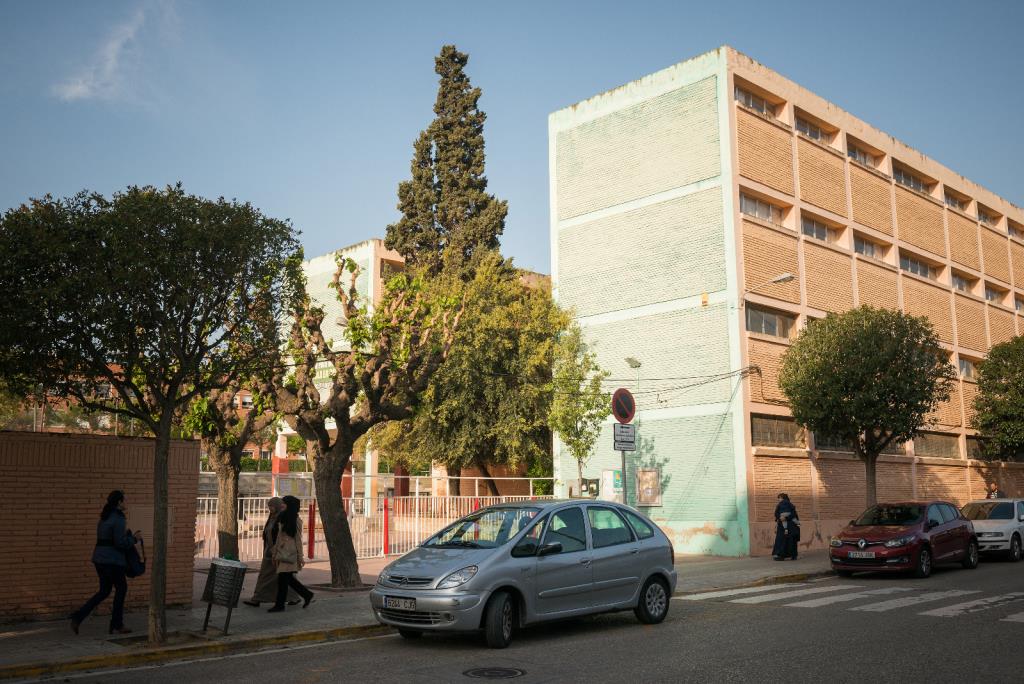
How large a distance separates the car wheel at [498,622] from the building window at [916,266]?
102 feet

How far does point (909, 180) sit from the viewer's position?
38.7 meters

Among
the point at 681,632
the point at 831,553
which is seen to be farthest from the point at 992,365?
the point at 681,632

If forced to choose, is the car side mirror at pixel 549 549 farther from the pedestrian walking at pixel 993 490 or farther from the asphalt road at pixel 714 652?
the pedestrian walking at pixel 993 490

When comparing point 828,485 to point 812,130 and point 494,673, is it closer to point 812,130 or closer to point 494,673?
point 812,130

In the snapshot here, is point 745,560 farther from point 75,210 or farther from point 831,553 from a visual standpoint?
point 75,210

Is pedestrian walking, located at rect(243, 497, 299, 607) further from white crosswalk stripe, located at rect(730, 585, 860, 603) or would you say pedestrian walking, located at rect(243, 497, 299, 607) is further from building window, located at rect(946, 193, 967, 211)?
building window, located at rect(946, 193, 967, 211)

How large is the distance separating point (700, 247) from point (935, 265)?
51.3ft

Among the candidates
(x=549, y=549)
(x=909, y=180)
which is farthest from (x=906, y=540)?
(x=909, y=180)

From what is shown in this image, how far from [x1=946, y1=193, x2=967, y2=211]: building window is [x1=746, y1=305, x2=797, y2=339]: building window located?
17087 mm

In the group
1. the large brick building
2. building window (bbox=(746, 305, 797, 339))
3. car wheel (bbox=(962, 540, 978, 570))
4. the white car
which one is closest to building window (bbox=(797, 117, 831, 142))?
the large brick building

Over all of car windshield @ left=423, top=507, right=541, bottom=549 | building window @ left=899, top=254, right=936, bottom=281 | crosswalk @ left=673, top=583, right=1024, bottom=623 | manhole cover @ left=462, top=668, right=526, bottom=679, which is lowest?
crosswalk @ left=673, top=583, right=1024, bottom=623

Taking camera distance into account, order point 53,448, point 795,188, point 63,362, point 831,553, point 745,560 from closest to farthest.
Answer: point 63,362 → point 53,448 → point 831,553 → point 745,560 → point 795,188

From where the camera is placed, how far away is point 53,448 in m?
12.0

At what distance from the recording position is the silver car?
961 cm
